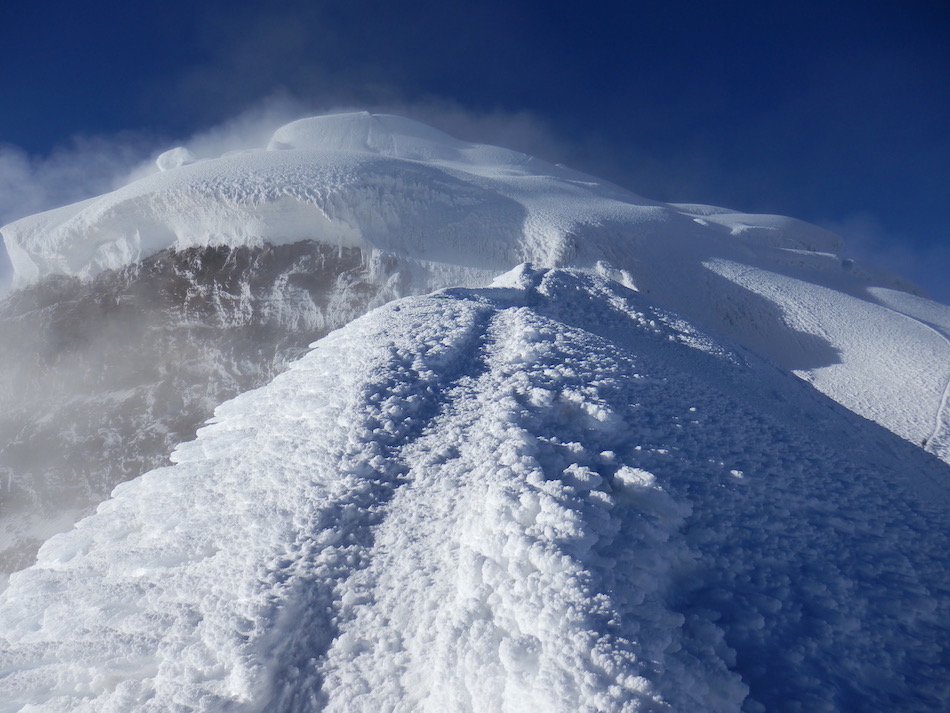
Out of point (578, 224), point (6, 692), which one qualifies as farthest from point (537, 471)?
point (578, 224)

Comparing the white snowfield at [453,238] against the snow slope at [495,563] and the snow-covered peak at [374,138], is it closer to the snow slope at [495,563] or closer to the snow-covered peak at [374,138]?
the snow-covered peak at [374,138]

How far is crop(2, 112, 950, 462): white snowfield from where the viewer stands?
9.38m

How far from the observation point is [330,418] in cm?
270

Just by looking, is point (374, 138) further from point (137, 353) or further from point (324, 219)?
point (137, 353)

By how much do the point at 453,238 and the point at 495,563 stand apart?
950 cm

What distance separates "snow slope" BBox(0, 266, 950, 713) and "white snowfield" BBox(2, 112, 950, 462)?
688 cm

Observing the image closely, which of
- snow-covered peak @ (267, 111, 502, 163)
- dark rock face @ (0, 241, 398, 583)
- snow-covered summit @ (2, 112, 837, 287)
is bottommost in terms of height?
dark rock face @ (0, 241, 398, 583)

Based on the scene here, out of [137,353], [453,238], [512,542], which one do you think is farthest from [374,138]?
[512,542]

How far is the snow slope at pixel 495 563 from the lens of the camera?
1589 millimetres

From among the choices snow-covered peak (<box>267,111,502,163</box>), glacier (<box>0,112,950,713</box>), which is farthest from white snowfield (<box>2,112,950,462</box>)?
snow-covered peak (<box>267,111,502,163</box>)

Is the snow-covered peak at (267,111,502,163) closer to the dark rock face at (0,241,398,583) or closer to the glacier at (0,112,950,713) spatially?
the dark rock face at (0,241,398,583)

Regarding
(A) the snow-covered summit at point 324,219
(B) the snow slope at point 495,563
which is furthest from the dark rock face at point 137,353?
(B) the snow slope at point 495,563

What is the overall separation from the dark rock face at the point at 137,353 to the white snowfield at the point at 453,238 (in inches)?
17.5

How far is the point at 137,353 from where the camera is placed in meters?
10.7
